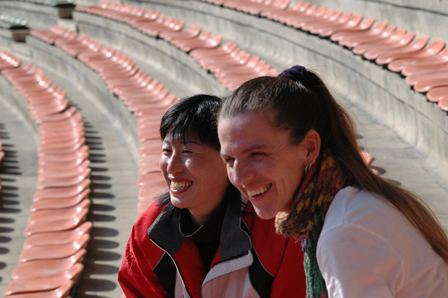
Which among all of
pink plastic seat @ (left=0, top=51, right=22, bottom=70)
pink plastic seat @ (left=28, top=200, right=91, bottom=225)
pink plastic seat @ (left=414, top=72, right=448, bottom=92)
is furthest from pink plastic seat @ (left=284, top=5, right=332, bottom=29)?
pink plastic seat @ (left=0, top=51, right=22, bottom=70)

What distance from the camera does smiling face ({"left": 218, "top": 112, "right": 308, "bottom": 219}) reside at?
1.27 m

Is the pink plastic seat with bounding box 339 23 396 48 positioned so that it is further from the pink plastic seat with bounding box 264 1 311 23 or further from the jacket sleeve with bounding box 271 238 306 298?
the jacket sleeve with bounding box 271 238 306 298

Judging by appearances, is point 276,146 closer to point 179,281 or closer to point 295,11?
point 179,281

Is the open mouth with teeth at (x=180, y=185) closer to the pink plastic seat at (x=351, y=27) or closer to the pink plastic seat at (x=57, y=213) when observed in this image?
the pink plastic seat at (x=57, y=213)

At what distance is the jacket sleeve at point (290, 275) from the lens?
65.2 inches

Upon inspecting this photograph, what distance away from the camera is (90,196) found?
4484 mm

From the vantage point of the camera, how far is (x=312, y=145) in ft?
4.28

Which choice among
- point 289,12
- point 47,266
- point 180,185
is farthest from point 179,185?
point 289,12

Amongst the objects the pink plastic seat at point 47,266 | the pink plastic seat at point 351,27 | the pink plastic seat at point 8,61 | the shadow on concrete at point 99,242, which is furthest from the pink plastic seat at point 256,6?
the pink plastic seat at point 8,61

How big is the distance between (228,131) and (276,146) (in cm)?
12

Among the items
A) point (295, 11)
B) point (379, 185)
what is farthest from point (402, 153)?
point (295, 11)

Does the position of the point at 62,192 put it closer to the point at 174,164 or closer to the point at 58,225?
the point at 58,225

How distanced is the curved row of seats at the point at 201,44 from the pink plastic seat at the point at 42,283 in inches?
80.9

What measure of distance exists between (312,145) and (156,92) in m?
4.55
